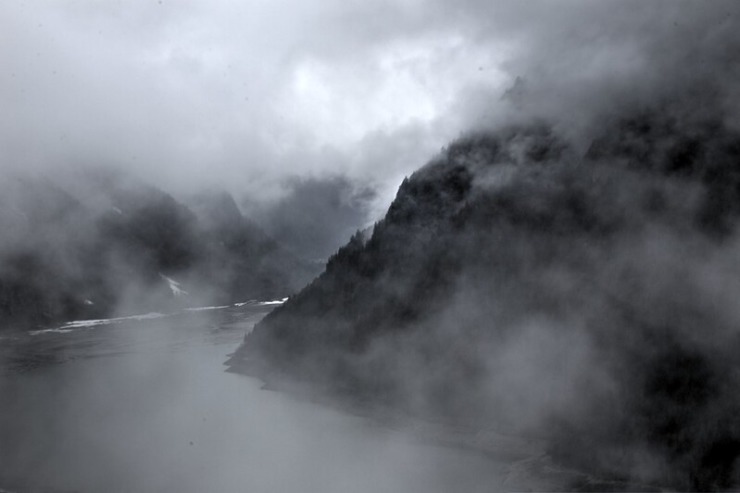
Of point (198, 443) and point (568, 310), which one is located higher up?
point (568, 310)

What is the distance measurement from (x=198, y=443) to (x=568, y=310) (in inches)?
2093

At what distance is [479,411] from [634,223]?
34.4 meters

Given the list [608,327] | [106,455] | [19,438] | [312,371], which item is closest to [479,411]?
[608,327]

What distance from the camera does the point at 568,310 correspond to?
8856 cm

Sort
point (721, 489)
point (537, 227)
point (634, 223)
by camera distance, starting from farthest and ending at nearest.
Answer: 1. point (537, 227)
2. point (634, 223)
3. point (721, 489)

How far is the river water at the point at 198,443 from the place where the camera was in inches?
2549

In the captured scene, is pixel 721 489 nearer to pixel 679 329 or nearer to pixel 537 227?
pixel 679 329

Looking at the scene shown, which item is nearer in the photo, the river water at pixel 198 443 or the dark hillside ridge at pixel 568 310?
the river water at pixel 198 443

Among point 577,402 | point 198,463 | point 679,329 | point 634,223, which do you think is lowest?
point 198,463

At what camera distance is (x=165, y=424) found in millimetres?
88500

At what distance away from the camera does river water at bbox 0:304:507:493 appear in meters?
64.8

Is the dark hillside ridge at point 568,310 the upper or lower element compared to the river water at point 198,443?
upper

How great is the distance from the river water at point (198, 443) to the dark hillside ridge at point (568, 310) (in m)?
10.8

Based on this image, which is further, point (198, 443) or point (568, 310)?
point (568, 310)
